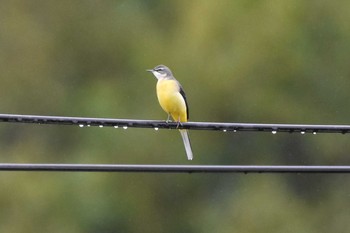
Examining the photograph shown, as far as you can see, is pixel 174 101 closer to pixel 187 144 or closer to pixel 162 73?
pixel 187 144

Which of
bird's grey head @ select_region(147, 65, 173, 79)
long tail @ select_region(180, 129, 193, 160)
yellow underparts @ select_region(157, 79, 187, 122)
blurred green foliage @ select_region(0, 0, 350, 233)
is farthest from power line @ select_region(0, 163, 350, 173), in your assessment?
blurred green foliage @ select_region(0, 0, 350, 233)

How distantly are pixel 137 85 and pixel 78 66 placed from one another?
6.41ft

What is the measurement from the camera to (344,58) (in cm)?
2769

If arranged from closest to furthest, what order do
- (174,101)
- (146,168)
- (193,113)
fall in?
(146,168)
(174,101)
(193,113)

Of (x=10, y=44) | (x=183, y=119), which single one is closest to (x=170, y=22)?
(x=10, y=44)

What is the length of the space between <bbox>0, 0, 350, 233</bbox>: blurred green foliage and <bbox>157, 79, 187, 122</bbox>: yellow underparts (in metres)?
13.2

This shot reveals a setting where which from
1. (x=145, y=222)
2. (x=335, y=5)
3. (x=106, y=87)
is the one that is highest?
(x=335, y=5)

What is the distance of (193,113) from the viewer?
25375 mm

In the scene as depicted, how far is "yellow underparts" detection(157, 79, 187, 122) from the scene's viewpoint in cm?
1136

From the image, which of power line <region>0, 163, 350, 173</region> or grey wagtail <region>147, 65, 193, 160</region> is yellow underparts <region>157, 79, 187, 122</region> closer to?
grey wagtail <region>147, 65, 193, 160</region>

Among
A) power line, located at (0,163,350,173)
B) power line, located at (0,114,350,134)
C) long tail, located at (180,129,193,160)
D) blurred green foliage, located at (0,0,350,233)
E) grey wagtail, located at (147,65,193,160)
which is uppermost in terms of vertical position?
power line, located at (0,114,350,134)

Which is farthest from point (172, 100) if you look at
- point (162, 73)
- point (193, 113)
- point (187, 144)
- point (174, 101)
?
point (193, 113)

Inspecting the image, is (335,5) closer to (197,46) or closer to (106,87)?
(197,46)

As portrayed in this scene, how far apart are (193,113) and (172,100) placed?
46.0 feet
